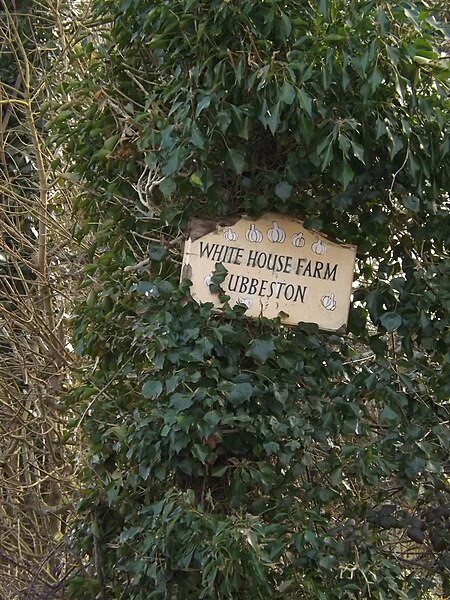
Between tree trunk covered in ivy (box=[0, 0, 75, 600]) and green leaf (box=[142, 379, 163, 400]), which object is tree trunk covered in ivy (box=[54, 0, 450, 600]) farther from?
tree trunk covered in ivy (box=[0, 0, 75, 600])

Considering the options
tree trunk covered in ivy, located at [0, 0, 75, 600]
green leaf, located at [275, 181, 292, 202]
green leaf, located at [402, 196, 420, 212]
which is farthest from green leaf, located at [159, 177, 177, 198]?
tree trunk covered in ivy, located at [0, 0, 75, 600]

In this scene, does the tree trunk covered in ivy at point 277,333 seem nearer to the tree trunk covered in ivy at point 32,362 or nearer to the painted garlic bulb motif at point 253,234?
the painted garlic bulb motif at point 253,234

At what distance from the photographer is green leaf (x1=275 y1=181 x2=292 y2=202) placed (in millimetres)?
3439

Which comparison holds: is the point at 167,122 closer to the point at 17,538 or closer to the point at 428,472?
the point at 428,472

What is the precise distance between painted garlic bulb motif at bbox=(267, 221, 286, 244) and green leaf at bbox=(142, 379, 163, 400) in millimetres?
704

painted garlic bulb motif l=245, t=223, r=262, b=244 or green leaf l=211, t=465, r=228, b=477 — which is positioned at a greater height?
painted garlic bulb motif l=245, t=223, r=262, b=244

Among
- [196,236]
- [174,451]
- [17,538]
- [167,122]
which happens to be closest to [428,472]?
[174,451]

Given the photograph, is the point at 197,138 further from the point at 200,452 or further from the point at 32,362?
A: the point at 32,362

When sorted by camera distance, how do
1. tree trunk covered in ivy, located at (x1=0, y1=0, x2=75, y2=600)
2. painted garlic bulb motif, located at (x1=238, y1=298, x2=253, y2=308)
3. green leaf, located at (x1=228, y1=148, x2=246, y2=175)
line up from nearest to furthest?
green leaf, located at (x1=228, y1=148, x2=246, y2=175)
painted garlic bulb motif, located at (x1=238, y1=298, x2=253, y2=308)
tree trunk covered in ivy, located at (x1=0, y1=0, x2=75, y2=600)

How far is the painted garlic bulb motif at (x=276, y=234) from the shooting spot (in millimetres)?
3549

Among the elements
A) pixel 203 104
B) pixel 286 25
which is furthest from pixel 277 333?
pixel 286 25

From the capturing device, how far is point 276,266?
3.54m

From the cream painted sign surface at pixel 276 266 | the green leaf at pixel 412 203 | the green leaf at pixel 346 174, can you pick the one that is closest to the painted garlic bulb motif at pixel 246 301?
the cream painted sign surface at pixel 276 266

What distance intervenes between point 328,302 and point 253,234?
38 centimetres
